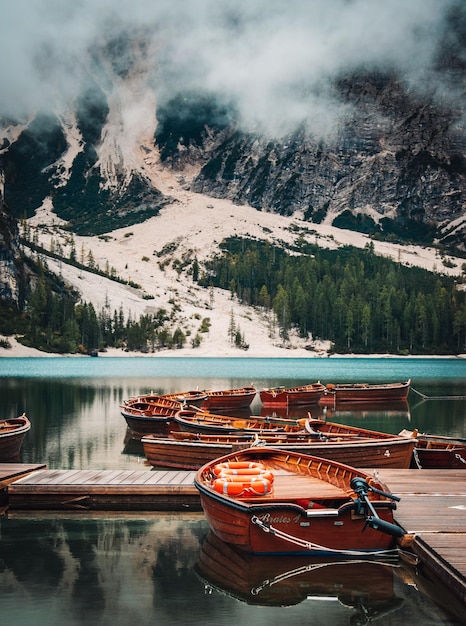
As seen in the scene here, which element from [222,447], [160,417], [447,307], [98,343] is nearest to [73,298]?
[98,343]

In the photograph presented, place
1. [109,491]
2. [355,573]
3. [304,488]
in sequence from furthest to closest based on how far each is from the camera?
[109,491]
[304,488]
[355,573]

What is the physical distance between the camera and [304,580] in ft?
47.4

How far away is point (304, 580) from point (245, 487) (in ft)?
9.14

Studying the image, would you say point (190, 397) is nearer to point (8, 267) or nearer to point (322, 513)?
point (322, 513)

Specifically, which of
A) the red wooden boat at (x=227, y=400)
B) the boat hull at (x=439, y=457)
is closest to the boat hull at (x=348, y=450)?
the boat hull at (x=439, y=457)

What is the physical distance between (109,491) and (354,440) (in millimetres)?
9954

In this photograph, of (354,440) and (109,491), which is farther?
(354,440)

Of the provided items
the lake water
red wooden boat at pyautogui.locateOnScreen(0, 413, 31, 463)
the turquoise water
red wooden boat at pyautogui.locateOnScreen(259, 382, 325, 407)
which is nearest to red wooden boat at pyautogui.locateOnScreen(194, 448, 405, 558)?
the lake water

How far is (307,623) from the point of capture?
12.7m

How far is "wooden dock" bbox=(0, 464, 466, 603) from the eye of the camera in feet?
56.8

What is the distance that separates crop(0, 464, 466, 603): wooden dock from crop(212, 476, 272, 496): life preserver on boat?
3770 mm

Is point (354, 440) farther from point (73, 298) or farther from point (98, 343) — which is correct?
point (73, 298)

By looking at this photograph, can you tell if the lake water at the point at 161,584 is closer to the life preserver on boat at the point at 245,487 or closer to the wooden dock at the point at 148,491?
the wooden dock at the point at 148,491

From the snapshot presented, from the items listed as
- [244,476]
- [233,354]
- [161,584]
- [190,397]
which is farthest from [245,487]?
[233,354]
